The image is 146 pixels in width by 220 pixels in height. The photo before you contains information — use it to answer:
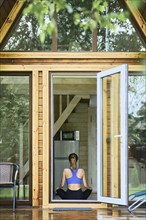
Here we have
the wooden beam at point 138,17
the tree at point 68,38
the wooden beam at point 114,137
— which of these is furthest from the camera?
the wooden beam at point 138,17

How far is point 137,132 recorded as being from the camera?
30.1ft

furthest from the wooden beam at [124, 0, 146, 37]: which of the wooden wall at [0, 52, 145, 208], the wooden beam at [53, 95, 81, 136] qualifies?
the wooden beam at [53, 95, 81, 136]

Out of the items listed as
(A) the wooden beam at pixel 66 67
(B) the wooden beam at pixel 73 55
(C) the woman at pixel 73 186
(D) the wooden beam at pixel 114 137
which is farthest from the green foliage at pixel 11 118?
(D) the wooden beam at pixel 114 137

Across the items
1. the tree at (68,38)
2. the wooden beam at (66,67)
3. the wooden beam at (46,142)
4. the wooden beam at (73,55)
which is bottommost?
the wooden beam at (46,142)

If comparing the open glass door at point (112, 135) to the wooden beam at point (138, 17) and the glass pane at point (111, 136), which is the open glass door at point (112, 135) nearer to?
the glass pane at point (111, 136)

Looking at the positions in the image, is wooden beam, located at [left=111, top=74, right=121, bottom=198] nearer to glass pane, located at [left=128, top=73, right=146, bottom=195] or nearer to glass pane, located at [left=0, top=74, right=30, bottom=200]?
glass pane, located at [left=128, top=73, right=146, bottom=195]

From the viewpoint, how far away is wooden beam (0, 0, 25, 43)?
9.01m

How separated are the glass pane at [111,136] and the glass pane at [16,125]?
1.07 meters

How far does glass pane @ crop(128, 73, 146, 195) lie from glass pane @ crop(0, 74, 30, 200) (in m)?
1.44

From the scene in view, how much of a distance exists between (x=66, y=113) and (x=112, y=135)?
2.30 m

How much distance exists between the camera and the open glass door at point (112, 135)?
8.29m

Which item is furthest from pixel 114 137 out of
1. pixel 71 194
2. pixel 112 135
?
pixel 71 194

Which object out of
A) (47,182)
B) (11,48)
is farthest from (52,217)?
(11,48)

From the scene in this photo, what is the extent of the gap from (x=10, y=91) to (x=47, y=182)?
1357 mm
